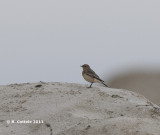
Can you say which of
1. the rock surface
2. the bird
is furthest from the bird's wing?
the rock surface

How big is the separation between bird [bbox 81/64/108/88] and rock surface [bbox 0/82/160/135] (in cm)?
66

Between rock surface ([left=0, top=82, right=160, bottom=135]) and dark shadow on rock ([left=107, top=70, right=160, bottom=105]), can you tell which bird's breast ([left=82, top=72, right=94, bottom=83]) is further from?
dark shadow on rock ([left=107, top=70, right=160, bottom=105])

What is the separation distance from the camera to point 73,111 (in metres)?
8.88

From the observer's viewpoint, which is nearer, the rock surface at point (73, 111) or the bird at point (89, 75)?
the rock surface at point (73, 111)

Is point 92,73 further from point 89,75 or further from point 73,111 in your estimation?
point 73,111

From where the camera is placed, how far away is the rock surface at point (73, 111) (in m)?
7.90

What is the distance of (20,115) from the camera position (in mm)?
8859

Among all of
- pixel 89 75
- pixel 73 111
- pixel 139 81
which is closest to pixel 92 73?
pixel 89 75

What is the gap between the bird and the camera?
37.2 ft

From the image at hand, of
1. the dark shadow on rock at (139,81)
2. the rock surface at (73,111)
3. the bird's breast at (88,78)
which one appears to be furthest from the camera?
the dark shadow on rock at (139,81)

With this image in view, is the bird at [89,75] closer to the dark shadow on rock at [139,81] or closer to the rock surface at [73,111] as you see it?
the rock surface at [73,111]

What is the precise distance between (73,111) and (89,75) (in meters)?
2.65

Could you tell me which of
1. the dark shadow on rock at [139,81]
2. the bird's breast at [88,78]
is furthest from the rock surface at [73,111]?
the dark shadow on rock at [139,81]

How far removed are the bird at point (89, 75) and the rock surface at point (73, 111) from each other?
0.66 meters
